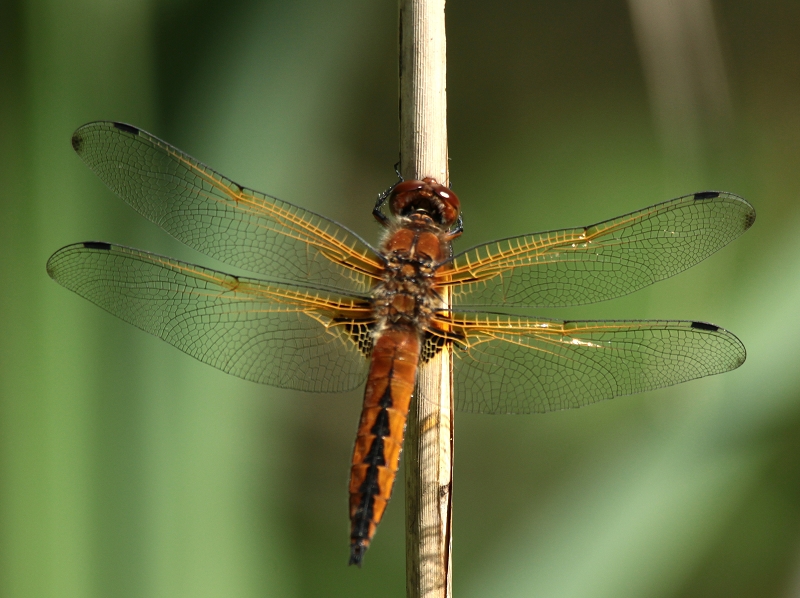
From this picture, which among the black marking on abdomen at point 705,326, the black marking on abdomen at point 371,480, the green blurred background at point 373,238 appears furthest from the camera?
the green blurred background at point 373,238

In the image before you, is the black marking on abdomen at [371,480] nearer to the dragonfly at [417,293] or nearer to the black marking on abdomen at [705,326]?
the dragonfly at [417,293]

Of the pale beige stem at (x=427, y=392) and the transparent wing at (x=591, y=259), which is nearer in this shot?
the pale beige stem at (x=427, y=392)

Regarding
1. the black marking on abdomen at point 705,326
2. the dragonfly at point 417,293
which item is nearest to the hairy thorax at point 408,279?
the dragonfly at point 417,293

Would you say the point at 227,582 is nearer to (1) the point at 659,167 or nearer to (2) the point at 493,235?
(2) the point at 493,235

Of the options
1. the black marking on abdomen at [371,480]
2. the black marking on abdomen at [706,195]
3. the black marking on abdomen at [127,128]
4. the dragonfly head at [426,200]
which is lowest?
the black marking on abdomen at [371,480]

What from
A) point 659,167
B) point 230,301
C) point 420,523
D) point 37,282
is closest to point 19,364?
point 37,282

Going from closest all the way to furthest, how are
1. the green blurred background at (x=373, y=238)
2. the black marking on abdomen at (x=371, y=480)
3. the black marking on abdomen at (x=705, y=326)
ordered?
the black marking on abdomen at (x=371, y=480)
the black marking on abdomen at (x=705, y=326)
the green blurred background at (x=373, y=238)

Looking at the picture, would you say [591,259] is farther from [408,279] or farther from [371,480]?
[371,480]

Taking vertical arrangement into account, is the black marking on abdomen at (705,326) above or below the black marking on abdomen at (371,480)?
above
